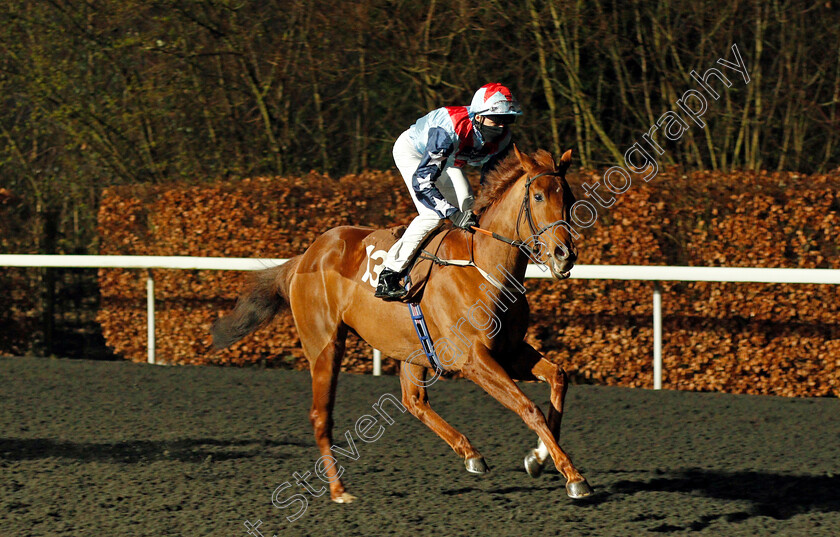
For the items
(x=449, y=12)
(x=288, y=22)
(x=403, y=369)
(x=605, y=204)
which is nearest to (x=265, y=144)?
(x=288, y=22)

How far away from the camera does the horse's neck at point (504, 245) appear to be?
3957 mm

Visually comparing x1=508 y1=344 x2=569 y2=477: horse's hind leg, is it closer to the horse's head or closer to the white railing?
the horse's head

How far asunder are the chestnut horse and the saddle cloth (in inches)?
Result: 1.5

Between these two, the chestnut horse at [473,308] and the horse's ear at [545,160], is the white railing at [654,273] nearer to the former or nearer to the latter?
the chestnut horse at [473,308]

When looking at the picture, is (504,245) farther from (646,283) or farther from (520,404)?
(646,283)

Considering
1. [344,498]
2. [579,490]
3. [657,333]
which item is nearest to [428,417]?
[344,498]

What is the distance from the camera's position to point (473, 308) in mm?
4008

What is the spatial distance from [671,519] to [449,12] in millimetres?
5598

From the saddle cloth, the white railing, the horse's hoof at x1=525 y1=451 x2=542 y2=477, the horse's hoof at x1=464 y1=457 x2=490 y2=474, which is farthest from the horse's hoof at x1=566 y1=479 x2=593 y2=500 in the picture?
the white railing

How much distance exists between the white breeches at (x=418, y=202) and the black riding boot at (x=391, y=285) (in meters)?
0.03

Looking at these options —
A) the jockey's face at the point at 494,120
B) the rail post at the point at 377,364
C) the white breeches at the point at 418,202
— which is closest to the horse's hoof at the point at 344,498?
the white breeches at the point at 418,202

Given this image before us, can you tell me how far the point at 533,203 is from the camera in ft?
12.4

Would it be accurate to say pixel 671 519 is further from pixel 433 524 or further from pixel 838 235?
pixel 838 235

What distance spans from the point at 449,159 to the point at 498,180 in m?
0.27
